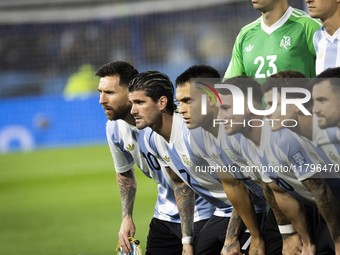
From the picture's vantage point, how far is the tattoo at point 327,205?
2.30 meters

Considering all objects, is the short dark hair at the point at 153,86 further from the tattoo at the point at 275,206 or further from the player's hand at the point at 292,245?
the player's hand at the point at 292,245

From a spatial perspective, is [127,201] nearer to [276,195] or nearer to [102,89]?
[102,89]

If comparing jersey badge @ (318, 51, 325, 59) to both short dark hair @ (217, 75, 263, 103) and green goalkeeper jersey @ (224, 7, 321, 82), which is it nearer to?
green goalkeeper jersey @ (224, 7, 321, 82)

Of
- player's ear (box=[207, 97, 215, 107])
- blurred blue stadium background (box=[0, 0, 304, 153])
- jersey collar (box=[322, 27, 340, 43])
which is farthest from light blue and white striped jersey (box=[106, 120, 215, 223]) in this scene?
blurred blue stadium background (box=[0, 0, 304, 153])

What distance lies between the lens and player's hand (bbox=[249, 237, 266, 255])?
2.74 meters

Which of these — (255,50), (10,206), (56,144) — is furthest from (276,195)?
(56,144)

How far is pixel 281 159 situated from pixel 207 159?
2.13ft

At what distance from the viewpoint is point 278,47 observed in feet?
10.6

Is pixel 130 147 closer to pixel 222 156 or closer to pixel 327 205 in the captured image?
pixel 222 156

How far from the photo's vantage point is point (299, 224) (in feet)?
8.07

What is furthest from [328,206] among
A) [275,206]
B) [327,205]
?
[275,206]

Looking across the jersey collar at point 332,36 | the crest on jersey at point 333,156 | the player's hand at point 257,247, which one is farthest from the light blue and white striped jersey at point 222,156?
the jersey collar at point 332,36

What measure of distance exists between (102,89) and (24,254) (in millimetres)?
3323

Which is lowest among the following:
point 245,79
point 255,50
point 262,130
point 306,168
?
point 306,168
